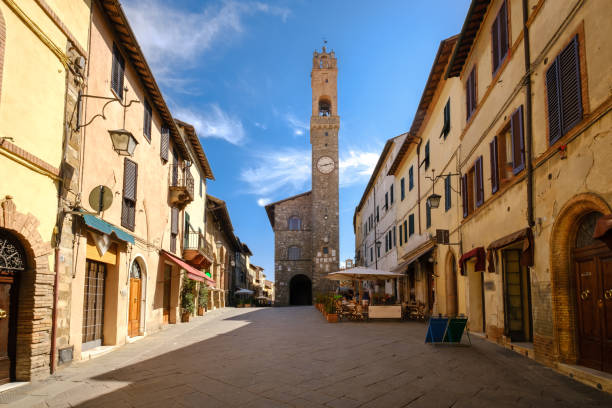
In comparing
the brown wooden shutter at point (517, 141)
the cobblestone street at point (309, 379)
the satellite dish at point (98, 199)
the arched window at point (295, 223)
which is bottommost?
the cobblestone street at point (309, 379)

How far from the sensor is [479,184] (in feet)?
38.8

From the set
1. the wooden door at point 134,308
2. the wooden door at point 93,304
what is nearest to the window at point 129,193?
the wooden door at point 93,304

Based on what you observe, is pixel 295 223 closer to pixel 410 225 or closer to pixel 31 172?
pixel 410 225

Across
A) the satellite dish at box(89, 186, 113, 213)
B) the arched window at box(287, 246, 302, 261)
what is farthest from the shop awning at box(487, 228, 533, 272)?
the arched window at box(287, 246, 302, 261)

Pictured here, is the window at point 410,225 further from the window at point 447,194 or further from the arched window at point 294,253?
the arched window at point 294,253

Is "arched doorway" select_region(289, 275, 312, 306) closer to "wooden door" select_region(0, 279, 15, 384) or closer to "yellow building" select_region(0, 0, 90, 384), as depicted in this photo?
"yellow building" select_region(0, 0, 90, 384)

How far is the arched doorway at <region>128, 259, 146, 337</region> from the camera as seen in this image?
12.4 meters

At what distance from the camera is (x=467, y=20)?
11352 mm

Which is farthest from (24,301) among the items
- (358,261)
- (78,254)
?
(358,261)

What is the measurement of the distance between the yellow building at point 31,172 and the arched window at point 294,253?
36.2 metres

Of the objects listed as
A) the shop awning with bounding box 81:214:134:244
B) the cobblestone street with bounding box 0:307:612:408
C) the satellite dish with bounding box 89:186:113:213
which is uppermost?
the satellite dish with bounding box 89:186:113:213

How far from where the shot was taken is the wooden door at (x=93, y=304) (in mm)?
9602

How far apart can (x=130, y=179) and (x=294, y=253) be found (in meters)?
32.5

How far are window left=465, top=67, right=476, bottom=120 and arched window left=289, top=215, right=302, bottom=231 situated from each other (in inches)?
1252
